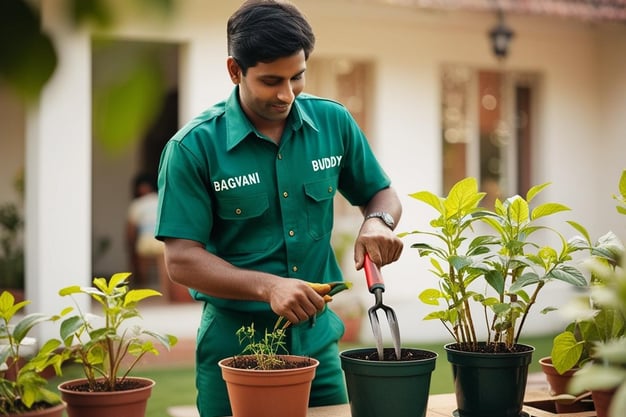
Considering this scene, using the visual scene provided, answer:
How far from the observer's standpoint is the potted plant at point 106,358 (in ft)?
5.50

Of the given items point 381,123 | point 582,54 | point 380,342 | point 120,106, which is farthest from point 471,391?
point 582,54

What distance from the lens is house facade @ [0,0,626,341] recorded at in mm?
6723

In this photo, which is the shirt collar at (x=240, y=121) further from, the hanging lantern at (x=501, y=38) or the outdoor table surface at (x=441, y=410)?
the hanging lantern at (x=501, y=38)

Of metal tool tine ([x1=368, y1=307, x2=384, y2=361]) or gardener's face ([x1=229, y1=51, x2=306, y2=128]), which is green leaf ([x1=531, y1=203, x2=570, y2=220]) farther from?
gardener's face ([x1=229, y1=51, x2=306, y2=128])

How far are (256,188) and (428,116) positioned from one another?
6.19 meters

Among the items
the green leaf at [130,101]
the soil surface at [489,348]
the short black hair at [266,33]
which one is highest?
the short black hair at [266,33]

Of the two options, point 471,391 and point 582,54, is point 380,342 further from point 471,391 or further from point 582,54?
point 582,54

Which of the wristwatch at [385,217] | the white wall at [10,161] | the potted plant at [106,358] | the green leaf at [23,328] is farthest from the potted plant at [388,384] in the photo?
the white wall at [10,161]

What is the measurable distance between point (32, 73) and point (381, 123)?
24.2 feet

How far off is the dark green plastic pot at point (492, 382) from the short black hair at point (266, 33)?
2.60 ft

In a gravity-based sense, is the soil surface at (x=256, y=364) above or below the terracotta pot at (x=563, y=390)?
above

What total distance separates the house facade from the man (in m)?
4.19

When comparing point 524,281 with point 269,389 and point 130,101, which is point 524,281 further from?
point 130,101

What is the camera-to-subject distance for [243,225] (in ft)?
7.29
